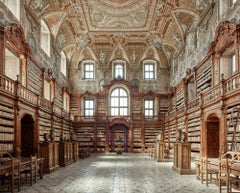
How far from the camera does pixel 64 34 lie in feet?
78.3

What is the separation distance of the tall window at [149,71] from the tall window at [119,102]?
2.55 m

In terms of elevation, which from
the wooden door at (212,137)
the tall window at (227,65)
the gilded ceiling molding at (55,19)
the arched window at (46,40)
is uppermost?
the gilded ceiling molding at (55,19)

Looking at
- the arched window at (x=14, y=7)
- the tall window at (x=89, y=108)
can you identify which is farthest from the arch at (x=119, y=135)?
the arched window at (x=14, y=7)

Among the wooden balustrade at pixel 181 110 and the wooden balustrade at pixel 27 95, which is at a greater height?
the wooden balustrade at pixel 27 95

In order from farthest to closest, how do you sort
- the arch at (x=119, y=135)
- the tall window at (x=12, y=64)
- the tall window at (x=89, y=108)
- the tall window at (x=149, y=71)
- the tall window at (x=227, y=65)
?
the tall window at (x=149, y=71), the tall window at (x=89, y=108), the arch at (x=119, y=135), the tall window at (x=12, y=64), the tall window at (x=227, y=65)

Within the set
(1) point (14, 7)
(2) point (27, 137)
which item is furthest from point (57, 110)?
(1) point (14, 7)

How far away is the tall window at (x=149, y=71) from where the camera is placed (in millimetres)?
29859

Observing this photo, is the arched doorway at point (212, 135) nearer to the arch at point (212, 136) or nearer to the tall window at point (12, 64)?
the arch at point (212, 136)

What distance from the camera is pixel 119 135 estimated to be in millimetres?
27578

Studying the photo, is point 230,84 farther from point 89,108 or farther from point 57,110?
point 89,108

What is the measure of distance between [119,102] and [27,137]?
1403cm

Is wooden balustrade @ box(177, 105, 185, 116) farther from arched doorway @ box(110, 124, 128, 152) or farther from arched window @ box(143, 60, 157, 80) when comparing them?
arched window @ box(143, 60, 157, 80)

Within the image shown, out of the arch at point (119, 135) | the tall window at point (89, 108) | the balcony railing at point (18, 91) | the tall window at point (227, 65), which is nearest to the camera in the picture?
the balcony railing at point (18, 91)

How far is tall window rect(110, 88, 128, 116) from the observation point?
28.9m
